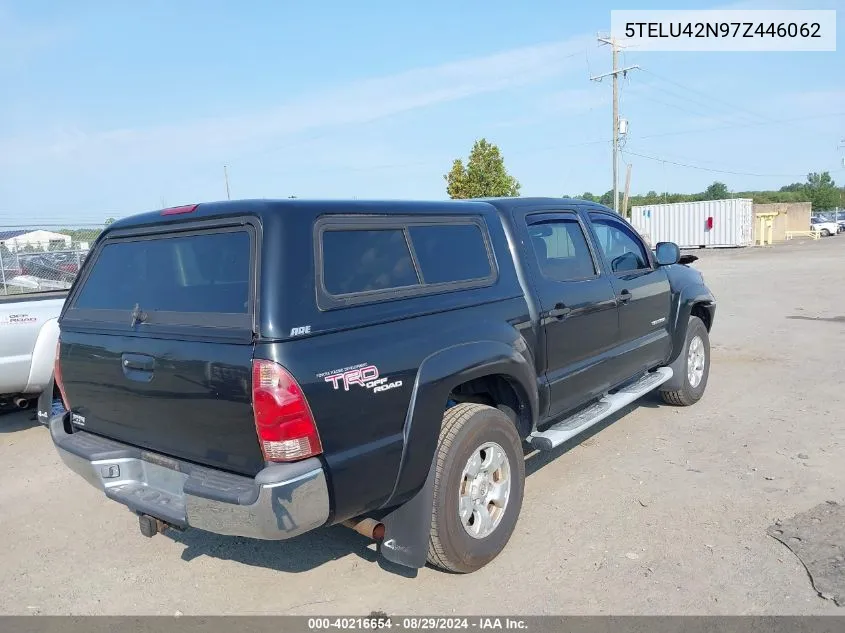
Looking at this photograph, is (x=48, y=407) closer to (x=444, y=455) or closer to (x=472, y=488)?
(x=444, y=455)

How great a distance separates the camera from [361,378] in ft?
9.32

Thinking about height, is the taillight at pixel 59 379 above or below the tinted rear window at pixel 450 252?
below

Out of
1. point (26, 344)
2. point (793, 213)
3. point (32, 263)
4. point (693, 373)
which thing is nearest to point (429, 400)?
point (693, 373)

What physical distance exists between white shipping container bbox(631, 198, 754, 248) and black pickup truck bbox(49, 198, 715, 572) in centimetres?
3594

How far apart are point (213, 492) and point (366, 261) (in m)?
1.22

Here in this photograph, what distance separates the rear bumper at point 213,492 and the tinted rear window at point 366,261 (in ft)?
2.66

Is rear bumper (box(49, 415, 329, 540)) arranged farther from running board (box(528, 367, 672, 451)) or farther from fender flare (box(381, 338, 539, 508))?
running board (box(528, 367, 672, 451))

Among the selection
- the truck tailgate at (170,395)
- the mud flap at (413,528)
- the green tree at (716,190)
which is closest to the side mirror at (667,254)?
the mud flap at (413,528)

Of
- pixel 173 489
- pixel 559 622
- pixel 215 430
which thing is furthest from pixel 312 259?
pixel 559 622

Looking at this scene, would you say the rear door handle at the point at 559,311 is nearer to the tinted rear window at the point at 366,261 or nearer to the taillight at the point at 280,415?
the tinted rear window at the point at 366,261

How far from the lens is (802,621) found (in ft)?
9.79

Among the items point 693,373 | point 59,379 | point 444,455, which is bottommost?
point 693,373

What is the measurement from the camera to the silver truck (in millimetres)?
5840

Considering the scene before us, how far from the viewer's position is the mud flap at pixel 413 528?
3.18m
